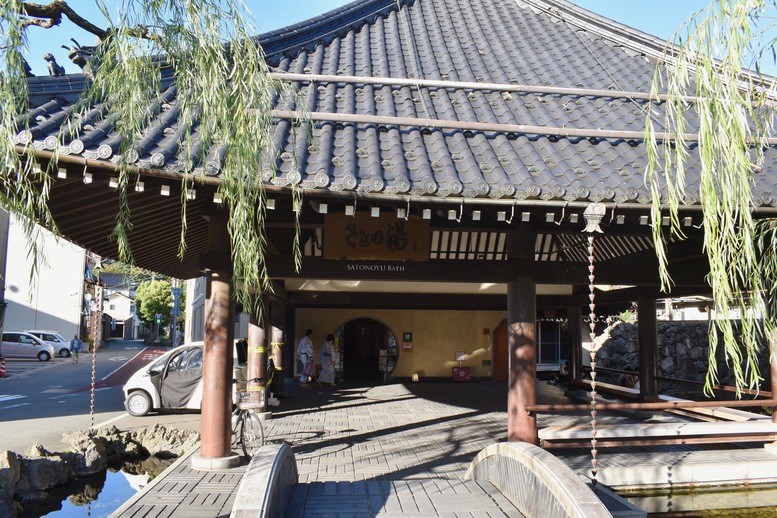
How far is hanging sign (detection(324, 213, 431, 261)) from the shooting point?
6.98 m

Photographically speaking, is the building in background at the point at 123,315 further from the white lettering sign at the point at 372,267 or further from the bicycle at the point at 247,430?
the white lettering sign at the point at 372,267

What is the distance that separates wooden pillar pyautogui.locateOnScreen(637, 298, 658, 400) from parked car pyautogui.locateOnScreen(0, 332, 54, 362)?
30.0 m

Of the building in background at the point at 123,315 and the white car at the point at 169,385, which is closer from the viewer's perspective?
the white car at the point at 169,385

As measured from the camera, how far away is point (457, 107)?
25.9 ft

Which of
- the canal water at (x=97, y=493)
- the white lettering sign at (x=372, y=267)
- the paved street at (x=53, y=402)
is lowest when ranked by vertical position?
the canal water at (x=97, y=493)

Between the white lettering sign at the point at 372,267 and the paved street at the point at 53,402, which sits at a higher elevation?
the white lettering sign at the point at 372,267

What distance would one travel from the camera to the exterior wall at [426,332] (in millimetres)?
19219

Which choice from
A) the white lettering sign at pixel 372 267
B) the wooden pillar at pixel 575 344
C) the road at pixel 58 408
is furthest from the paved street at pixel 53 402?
the wooden pillar at pixel 575 344

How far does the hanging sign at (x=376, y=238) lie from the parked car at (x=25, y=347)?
1188 inches

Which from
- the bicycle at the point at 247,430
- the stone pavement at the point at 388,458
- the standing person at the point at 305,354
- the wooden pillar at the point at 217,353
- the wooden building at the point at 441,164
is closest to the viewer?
the stone pavement at the point at 388,458

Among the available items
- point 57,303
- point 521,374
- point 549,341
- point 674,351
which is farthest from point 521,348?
point 57,303

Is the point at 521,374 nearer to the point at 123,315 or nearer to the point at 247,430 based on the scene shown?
the point at 247,430

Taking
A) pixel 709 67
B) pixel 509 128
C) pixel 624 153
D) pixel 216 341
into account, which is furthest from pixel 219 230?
pixel 709 67

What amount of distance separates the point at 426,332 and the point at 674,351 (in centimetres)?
1146
